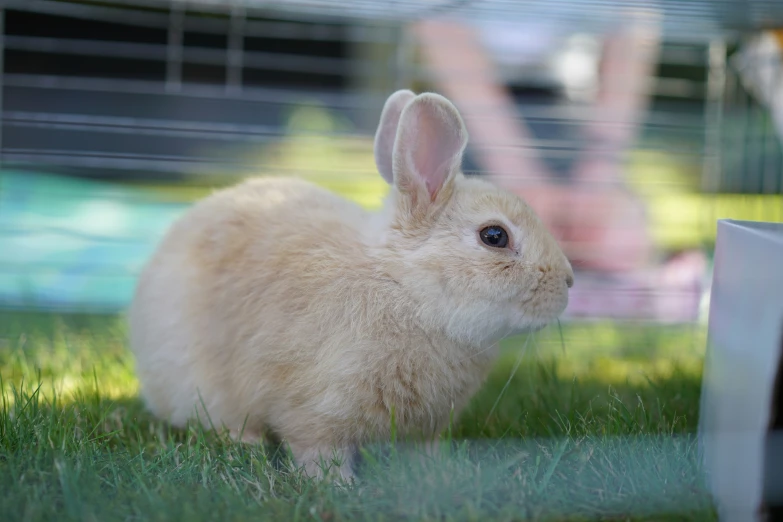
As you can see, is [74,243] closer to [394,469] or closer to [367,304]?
[367,304]

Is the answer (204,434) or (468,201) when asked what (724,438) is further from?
(204,434)

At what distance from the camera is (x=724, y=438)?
54.4 inches

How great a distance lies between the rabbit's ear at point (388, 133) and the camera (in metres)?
1.98

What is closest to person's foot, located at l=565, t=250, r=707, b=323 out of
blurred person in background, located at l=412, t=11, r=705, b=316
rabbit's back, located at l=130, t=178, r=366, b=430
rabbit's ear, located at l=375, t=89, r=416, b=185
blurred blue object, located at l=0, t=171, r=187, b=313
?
blurred person in background, located at l=412, t=11, r=705, b=316

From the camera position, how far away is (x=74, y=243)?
3.69m

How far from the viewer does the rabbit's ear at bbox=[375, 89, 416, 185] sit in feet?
6.49

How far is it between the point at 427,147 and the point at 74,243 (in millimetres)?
2507

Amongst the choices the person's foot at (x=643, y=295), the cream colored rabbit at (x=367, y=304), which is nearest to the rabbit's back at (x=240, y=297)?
the cream colored rabbit at (x=367, y=304)

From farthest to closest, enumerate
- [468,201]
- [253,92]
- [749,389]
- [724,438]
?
[253,92] < [468,201] < [724,438] < [749,389]

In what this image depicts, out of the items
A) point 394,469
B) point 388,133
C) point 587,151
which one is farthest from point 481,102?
point 394,469

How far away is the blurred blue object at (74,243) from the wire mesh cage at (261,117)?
0.5 inches

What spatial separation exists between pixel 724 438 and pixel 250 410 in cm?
105

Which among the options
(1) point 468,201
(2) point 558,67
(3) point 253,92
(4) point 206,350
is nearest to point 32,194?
(3) point 253,92

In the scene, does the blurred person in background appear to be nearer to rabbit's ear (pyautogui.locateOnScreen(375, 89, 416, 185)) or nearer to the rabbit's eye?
rabbit's ear (pyautogui.locateOnScreen(375, 89, 416, 185))
